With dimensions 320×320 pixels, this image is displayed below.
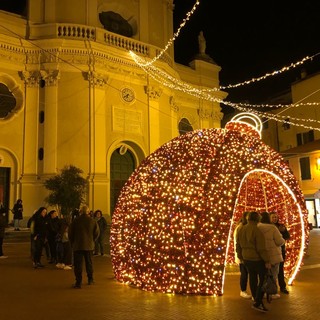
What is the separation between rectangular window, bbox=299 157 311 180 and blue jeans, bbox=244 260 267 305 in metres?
23.6

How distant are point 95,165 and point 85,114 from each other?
9.55ft

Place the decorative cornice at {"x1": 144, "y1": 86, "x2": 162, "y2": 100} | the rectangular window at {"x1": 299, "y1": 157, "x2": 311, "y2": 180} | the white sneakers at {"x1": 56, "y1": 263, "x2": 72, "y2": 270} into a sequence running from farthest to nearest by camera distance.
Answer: the rectangular window at {"x1": 299, "y1": 157, "x2": 311, "y2": 180}
the decorative cornice at {"x1": 144, "y1": 86, "x2": 162, "y2": 100}
the white sneakers at {"x1": 56, "y1": 263, "x2": 72, "y2": 270}

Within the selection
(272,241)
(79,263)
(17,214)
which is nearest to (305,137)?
(17,214)

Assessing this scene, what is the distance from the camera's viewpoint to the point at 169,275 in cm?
740

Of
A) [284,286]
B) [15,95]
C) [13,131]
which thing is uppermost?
[15,95]

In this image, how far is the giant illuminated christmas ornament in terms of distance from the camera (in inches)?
283

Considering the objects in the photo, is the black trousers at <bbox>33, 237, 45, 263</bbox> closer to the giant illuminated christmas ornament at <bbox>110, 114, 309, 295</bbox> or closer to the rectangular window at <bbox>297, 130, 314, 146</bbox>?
the giant illuminated christmas ornament at <bbox>110, 114, 309, 295</bbox>

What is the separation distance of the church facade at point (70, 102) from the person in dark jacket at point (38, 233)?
9.94 metres

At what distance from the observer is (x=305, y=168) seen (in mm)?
28875

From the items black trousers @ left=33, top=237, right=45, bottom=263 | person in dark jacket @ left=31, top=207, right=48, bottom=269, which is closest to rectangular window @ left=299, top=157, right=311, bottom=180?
person in dark jacket @ left=31, top=207, right=48, bottom=269

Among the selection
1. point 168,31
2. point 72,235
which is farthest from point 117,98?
point 72,235

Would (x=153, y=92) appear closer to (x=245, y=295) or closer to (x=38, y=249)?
(x=38, y=249)

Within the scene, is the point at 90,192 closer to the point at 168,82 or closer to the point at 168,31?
the point at 168,82

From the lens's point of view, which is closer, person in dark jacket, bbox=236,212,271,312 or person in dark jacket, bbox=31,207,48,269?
person in dark jacket, bbox=236,212,271,312
